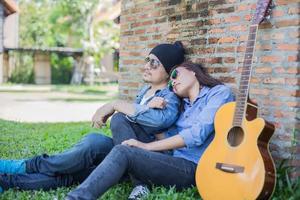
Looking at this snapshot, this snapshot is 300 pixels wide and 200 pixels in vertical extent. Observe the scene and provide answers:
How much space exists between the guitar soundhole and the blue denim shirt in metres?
0.20

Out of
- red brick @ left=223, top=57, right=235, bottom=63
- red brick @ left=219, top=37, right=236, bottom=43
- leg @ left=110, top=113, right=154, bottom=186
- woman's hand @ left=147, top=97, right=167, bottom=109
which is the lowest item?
leg @ left=110, top=113, right=154, bottom=186

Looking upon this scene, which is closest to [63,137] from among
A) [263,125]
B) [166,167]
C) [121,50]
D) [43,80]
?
[121,50]

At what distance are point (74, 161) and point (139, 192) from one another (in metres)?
0.55

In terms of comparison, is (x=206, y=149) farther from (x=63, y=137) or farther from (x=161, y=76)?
(x=63, y=137)

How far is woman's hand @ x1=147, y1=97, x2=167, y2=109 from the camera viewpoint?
381cm

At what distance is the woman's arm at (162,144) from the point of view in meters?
3.60

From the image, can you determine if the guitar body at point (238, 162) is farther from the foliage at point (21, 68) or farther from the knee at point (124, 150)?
the foliage at point (21, 68)

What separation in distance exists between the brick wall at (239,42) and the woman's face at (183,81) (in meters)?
0.43

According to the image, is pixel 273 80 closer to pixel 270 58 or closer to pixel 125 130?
pixel 270 58

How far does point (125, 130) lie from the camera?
12.7 feet

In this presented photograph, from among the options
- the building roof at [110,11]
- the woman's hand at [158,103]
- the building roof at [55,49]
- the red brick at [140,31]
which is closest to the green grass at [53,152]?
the woman's hand at [158,103]

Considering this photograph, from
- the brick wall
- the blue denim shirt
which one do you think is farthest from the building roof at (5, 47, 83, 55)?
the blue denim shirt

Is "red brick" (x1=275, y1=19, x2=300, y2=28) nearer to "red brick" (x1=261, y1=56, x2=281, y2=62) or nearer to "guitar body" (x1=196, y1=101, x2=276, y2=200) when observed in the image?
"red brick" (x1=261, y1=56, x2=281, y2=62)

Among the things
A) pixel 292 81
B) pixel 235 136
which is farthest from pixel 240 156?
pixel 292 81
